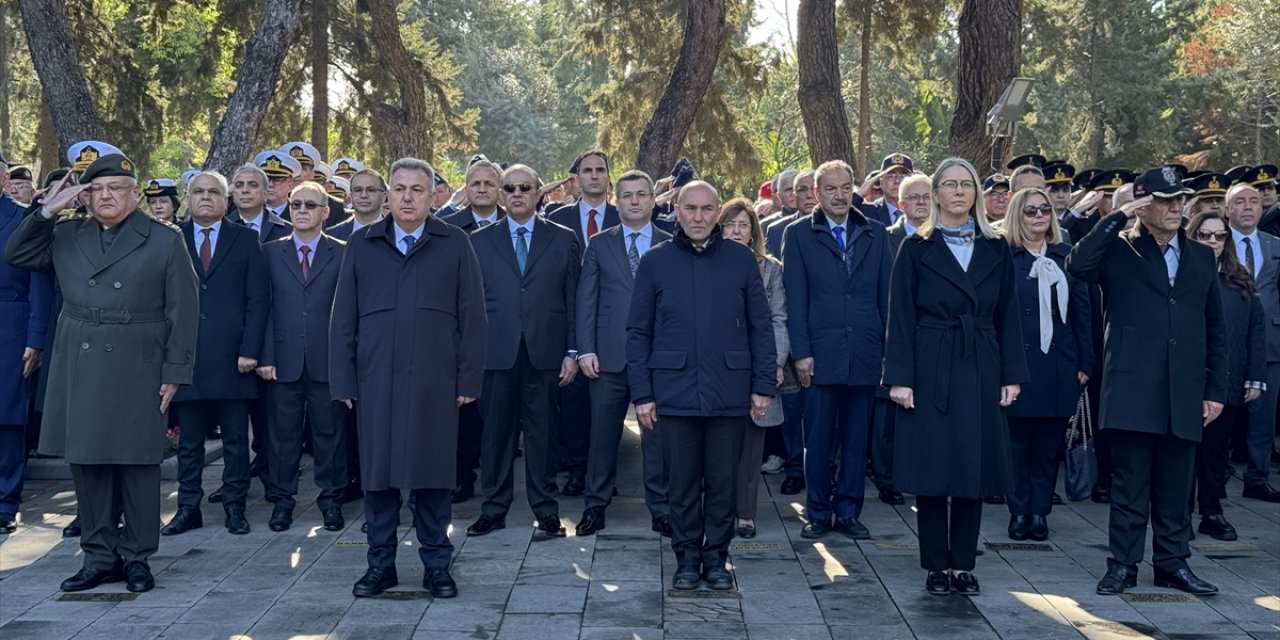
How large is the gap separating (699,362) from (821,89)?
12.6 m

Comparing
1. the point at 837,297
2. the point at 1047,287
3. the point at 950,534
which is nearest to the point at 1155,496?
the point at 950,534

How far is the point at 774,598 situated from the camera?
7.36 m

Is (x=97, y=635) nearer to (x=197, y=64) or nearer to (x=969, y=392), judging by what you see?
(x=969, y=392)

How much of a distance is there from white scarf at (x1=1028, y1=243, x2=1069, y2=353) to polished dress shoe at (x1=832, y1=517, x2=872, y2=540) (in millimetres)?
1533

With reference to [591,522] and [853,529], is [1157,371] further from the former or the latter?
[591,522]

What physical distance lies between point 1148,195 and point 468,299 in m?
3.50

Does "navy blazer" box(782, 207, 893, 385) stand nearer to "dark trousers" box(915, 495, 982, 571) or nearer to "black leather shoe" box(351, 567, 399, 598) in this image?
"dark trousers" box(915, 495, 982, 571)

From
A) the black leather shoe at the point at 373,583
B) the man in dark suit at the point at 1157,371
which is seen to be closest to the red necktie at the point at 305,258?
the black leather shoe at the point at 373,583

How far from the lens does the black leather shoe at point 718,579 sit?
7504mm

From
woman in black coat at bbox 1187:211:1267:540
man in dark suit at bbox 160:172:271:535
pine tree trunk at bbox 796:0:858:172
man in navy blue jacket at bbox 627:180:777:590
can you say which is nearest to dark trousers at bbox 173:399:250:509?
man in dark suit at bbox 160:172:271:535

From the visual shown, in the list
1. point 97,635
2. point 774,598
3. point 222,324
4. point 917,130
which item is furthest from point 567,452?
point 917,130

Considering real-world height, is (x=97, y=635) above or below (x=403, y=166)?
below

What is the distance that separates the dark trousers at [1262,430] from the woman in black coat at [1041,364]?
186 cm

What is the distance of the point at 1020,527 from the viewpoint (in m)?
8.89
